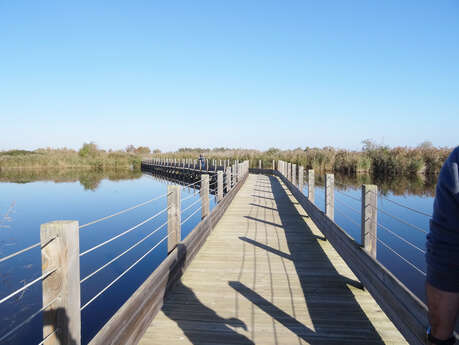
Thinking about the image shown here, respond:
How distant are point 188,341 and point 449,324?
1793mm

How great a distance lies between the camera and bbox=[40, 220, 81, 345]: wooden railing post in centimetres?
164

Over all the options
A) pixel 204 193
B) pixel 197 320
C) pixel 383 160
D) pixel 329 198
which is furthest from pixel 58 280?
pixel 383 160

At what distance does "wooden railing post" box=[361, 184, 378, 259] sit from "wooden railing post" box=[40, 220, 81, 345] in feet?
9.03

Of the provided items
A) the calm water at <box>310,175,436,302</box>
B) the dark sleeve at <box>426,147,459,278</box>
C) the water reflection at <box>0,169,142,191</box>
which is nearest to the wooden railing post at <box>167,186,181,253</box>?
the calm water at <box>310,175,436,302</box>

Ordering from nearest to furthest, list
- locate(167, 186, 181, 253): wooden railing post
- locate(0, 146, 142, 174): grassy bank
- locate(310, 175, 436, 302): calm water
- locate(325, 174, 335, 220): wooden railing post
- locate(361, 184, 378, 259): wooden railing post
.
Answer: locate(361, 184, 378, 259): wooden railing post → locate(167, 186, 181, 253): wooden railing post → locate(325, 174, 335, 220): wooden railing post → locate(310, 175, 436, 302): calm water → locate(0, 146, 142, 174): grassy bank

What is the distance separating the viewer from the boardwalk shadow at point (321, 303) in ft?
8.18

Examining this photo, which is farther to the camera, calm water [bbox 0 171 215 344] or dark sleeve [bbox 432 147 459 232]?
calm water [bbox 0 171 215 344]

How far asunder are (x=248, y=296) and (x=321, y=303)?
2.30 ft

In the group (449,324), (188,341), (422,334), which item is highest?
(449,324)

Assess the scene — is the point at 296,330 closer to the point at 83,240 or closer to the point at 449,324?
the point at 449,324

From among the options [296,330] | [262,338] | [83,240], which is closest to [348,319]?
[296,330]

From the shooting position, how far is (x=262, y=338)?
245 centimetres

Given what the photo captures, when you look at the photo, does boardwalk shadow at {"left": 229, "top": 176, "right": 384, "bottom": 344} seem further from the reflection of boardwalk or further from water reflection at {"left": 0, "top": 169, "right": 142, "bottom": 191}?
water reflection at {"left": 0, "top": 169, "right": 142, "bottom": 191}

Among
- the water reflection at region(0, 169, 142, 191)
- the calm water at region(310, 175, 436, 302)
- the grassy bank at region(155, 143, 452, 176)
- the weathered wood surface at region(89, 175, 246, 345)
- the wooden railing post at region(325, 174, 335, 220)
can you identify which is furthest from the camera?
the water reflection at region(0, 169, 142, 191)
